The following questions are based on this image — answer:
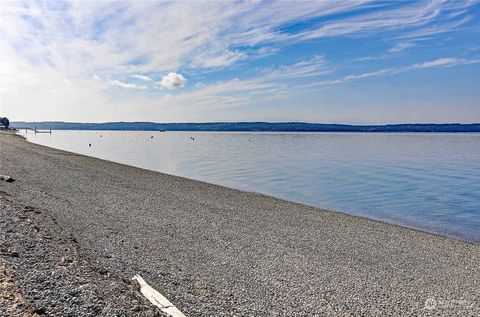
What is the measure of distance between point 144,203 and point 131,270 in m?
7.97

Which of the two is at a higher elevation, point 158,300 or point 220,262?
point 158,300

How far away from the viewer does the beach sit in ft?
18.3

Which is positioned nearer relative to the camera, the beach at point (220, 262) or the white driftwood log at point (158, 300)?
the white driftwood log at point (158, 300)

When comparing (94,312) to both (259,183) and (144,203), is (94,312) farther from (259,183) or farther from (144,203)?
(259,183)

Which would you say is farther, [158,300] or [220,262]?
[220,262]

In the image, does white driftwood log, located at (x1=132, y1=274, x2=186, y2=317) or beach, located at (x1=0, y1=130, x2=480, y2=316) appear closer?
white driftwood log, located at (x1=132, y1=274, x2=186, y2=317)

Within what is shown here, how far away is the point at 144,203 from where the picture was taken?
14703mm

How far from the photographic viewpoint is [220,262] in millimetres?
8070

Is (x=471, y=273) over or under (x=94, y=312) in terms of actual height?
under

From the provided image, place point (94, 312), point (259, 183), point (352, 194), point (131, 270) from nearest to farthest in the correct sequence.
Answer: point (94, 312) < point (131, 270) < point (352, 194) < point (259, 183)

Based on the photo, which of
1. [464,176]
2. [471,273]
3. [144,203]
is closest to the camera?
[471,273]

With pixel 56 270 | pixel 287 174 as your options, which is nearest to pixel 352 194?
pixel 287 174

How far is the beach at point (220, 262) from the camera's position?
5578 millimetres

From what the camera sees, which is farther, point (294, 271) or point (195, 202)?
point (195, 202)
